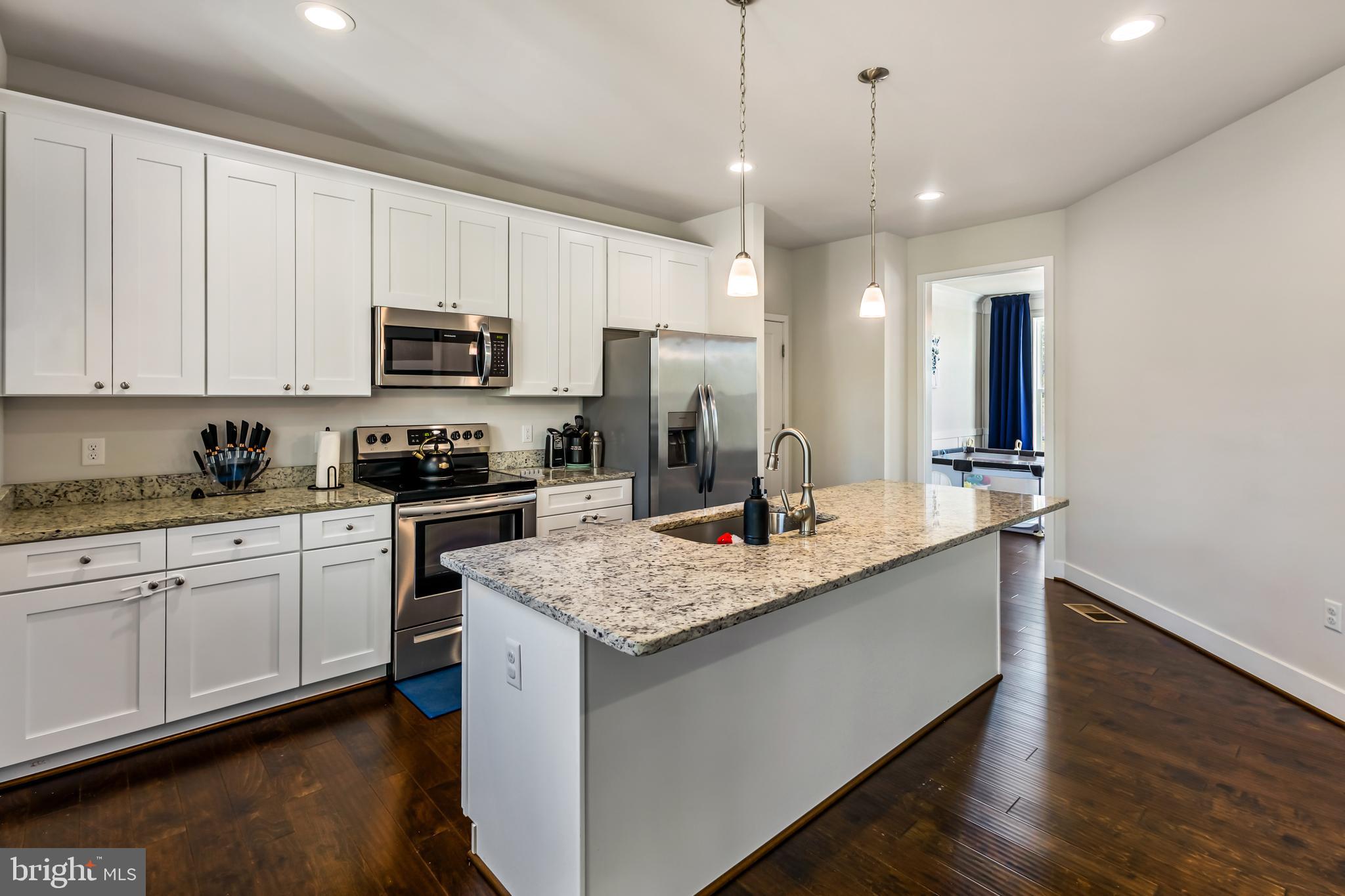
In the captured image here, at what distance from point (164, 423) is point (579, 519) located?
1.93 meters

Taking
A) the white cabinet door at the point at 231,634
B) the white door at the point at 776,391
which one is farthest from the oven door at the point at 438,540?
the white door at the point at 776,391

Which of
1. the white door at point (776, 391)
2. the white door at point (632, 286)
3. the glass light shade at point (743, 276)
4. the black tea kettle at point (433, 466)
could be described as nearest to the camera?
the glass light shade at point (743, 276)

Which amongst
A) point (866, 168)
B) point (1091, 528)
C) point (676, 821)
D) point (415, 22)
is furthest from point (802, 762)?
point (1091, 528)

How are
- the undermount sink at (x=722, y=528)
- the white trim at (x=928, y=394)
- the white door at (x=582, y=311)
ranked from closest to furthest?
the undermount sink at (x=722, y=528) < the white door at (x=582, y=311) < the white trim at (x=928, y=394)

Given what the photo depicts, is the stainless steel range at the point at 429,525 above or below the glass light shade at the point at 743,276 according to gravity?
below

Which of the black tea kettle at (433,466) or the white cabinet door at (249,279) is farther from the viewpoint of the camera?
the black tea kettle at (433,466)

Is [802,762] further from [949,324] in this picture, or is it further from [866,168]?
[949,324]

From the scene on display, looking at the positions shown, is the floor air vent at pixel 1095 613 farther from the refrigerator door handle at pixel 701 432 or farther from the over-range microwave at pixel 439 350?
the over-range microwave at pixel 439 350

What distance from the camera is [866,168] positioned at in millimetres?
3734

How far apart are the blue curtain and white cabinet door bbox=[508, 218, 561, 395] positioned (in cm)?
567

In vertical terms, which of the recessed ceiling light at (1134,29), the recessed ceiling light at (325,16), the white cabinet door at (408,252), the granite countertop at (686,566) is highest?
the recessed ceiling light at (1134,29)

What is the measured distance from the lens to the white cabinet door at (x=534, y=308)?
3.66 metres

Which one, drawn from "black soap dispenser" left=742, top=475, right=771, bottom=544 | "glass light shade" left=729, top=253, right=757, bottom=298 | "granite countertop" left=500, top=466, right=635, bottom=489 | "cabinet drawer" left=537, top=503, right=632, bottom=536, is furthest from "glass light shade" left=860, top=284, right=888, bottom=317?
"granite countertop" left=500, top=466, right=635, bottom=489

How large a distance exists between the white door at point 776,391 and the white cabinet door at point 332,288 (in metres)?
3.33
